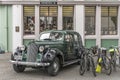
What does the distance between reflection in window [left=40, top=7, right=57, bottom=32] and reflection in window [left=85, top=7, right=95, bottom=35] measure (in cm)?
228

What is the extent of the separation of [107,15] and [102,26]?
34.9 inches

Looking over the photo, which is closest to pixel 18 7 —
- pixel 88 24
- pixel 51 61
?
pixel 88 24

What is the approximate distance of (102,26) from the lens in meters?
18.4

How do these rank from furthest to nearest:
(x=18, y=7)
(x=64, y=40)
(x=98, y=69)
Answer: (x=18, y=7), (x=64, y=40), (x=98, y=69)

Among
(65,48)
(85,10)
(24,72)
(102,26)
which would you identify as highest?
(85,10)

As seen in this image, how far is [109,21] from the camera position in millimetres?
18469

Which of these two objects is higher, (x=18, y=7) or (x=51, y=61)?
(x=18, y=7)

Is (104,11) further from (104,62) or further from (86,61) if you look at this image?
(86,61)

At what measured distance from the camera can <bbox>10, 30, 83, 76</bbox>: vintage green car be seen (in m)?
9.30

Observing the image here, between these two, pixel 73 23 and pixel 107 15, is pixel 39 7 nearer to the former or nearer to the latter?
pixel 73 23

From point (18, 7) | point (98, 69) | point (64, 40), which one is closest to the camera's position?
point (98, 69)

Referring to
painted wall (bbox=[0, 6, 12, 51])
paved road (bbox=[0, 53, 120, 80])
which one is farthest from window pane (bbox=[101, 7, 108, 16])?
paved road (bbox=[0, 53, 120, 80])

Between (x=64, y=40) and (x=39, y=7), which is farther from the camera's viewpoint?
(x=39, y=7)

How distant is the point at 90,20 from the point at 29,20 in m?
4.44
